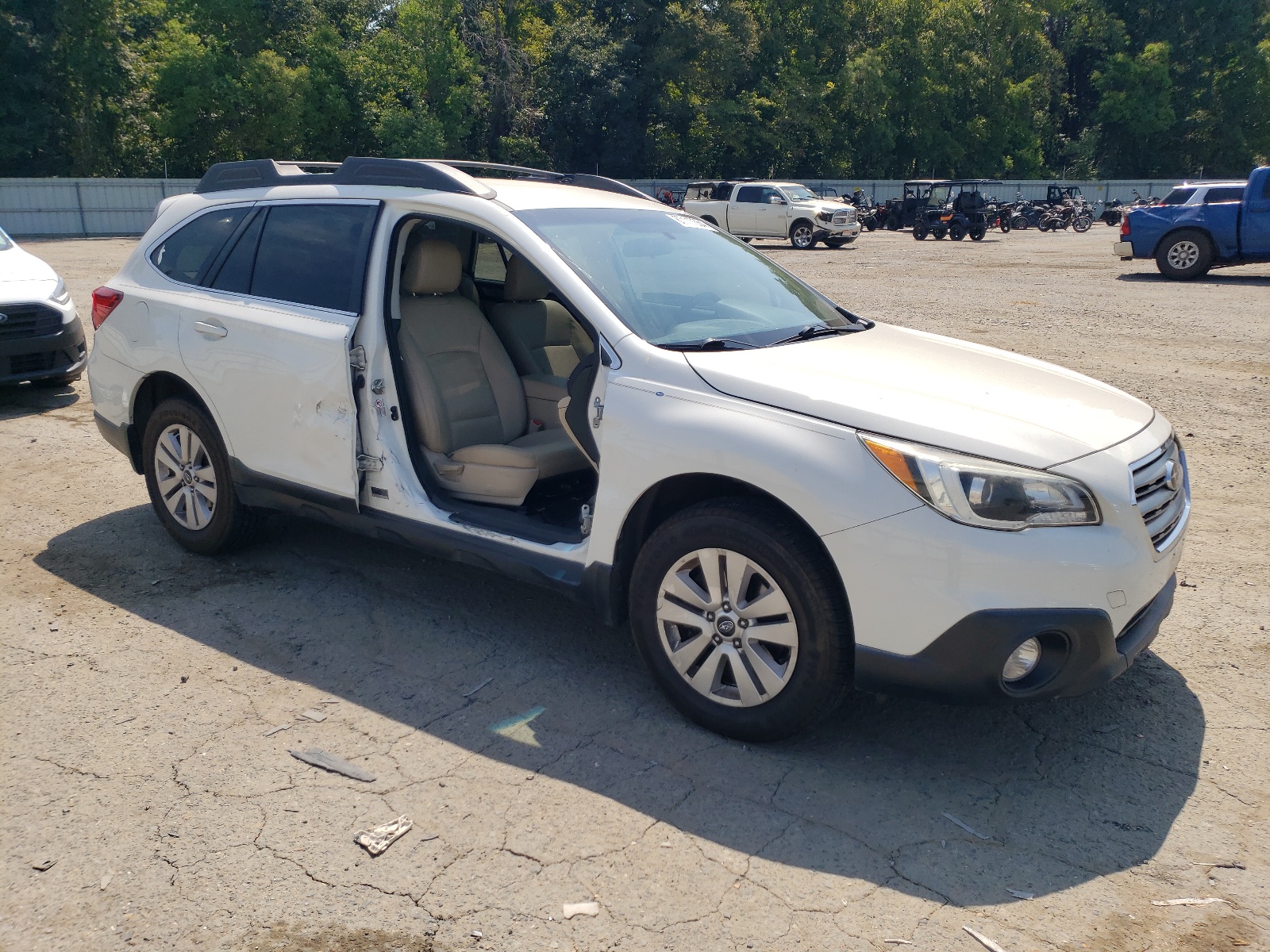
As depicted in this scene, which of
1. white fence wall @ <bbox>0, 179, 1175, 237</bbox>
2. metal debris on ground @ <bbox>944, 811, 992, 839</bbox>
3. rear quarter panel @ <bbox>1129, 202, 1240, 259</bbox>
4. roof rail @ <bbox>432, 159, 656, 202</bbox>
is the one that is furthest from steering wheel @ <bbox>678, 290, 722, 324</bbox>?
white fence wall @ <bbox>0, 179, 1175, 237</bbox>

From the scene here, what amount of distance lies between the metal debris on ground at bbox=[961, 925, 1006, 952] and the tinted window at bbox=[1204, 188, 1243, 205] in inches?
750

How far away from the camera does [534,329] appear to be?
17.3ft

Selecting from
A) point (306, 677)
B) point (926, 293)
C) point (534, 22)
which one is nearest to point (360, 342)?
point (306, 677)

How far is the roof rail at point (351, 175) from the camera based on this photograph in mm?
4281

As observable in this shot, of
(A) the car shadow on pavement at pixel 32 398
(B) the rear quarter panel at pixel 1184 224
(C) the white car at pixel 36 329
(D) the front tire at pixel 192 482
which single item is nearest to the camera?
(D) the front tire at pixel 192 482

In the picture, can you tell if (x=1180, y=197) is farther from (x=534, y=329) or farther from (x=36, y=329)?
(x=36, y=329)

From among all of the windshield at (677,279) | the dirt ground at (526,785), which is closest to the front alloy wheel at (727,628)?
the dirt ground at (526,785)

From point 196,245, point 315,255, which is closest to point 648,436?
point 315,255

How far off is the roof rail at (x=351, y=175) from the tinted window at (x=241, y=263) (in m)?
0.24

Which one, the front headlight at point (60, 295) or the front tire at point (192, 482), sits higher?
the front headlight at point (60, 295)

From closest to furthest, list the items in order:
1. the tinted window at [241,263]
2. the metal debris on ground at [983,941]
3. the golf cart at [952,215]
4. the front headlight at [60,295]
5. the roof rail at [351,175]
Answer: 1. the metal debris on ground at [983,941]
2. the roof rail at [351,175]
3. the tinted window at [241,263]
4. the front headlight at [60,295]
5. the golf cart at [952,215]

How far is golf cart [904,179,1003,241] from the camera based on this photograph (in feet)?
109

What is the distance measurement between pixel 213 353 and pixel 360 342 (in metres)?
0.92

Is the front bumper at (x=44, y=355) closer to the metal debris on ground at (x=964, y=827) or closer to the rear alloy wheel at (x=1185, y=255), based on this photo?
the metal debris on ground at (x=964, y=827)
